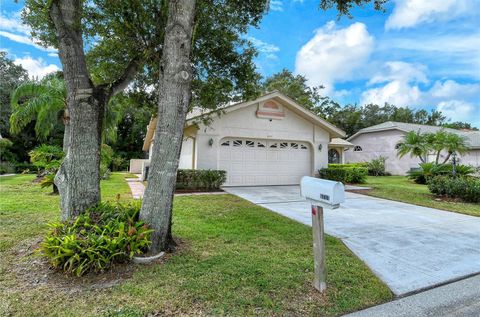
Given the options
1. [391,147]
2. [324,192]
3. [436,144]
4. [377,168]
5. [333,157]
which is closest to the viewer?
[324,192]

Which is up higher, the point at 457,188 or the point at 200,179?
the point at 200,179

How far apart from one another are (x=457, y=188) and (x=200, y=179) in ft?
32.0

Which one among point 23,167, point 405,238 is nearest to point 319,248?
point 405,238

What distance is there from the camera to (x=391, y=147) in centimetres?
2366

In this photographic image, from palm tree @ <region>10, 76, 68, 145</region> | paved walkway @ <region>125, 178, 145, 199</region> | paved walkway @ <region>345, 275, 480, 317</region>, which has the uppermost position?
palm tree @ <region>10, 76, 68, 145</region>

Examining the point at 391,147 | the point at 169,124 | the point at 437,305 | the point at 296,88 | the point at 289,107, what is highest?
the point at 296,88

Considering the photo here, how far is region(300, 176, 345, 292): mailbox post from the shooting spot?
2.80 meters

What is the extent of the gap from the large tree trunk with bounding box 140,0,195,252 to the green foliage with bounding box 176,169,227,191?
283 inches

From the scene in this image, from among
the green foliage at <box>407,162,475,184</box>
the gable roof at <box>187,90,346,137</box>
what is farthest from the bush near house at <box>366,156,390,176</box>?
the gable roof at <box>187,90,346,137</box>

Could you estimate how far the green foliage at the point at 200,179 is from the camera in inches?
444

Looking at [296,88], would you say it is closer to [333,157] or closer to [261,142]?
[333,157]

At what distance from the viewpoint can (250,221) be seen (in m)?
6.41

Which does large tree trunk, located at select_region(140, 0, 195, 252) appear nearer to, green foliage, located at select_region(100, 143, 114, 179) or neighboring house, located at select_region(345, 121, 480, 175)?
green foliage, located at select_region(100, 143, 114, 179)

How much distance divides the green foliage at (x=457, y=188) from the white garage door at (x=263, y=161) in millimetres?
5691
